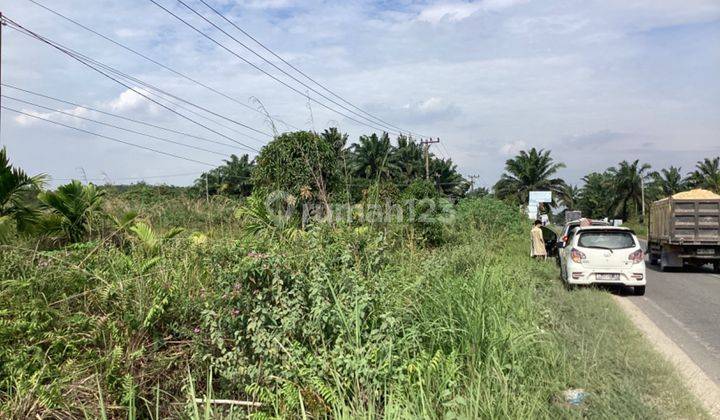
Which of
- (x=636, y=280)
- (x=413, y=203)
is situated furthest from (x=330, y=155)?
→ (x=636, y=280)

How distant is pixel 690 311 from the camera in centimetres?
1080

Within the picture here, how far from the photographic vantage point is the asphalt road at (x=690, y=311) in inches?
291

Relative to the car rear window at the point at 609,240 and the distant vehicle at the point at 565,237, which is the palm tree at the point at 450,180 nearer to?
the distant vehicle at the point at 565,237

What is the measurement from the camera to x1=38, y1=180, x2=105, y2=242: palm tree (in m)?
9.44

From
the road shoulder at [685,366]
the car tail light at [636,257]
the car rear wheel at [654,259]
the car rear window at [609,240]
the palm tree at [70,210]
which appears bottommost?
the road shoulder at [685,366]

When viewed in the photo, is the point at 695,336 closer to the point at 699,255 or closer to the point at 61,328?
the point at 61,328

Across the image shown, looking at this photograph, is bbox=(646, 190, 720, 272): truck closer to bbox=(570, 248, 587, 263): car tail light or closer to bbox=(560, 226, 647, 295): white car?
bbox=(560, 226, 647, 295): white car

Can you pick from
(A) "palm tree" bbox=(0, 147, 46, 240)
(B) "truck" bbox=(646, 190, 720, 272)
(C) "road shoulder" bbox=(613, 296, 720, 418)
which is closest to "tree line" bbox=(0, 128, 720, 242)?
(A) "palm tree" bbox=(0, 147, 46, 240)

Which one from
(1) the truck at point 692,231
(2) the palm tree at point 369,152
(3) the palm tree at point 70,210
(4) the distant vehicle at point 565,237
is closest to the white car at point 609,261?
(4) the distant vehicle at point 565,237

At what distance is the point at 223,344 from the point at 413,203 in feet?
41.0

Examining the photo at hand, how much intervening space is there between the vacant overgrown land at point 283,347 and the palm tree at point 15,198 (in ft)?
10.9

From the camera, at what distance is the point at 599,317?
323 inches

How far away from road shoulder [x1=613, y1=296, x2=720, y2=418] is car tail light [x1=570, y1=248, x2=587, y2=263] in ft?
8.97

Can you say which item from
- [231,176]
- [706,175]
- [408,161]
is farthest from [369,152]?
[706,175]
